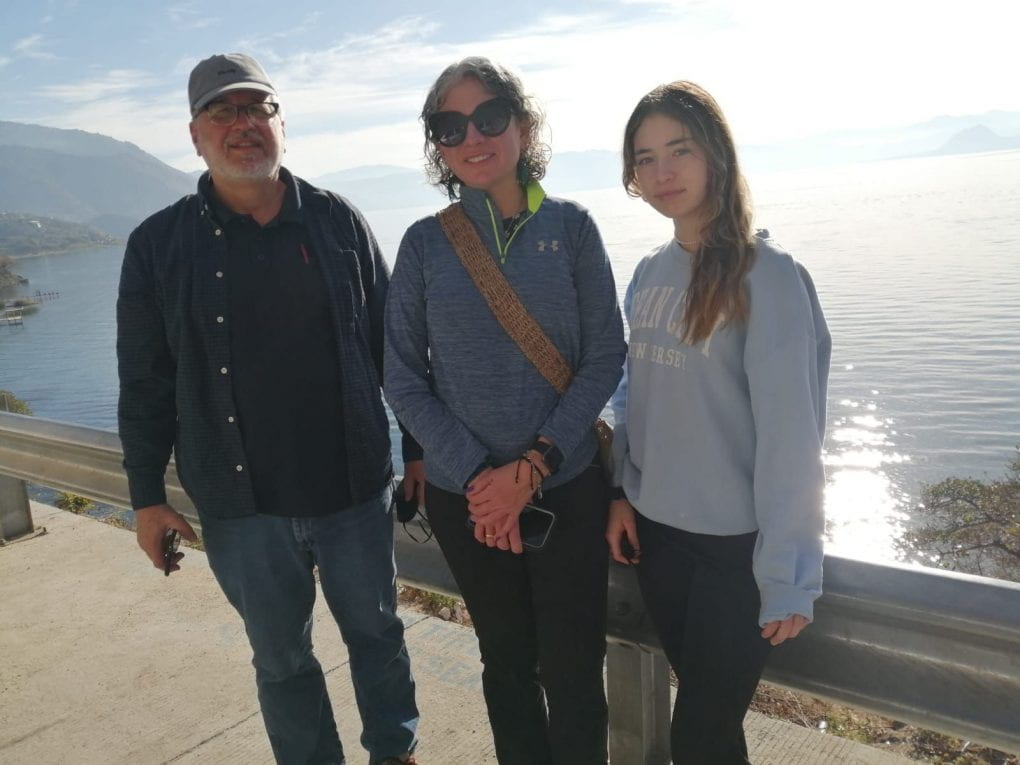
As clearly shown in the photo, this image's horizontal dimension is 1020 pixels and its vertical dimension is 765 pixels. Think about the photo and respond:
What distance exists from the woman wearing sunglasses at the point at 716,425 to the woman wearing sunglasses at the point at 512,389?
0.43 feet

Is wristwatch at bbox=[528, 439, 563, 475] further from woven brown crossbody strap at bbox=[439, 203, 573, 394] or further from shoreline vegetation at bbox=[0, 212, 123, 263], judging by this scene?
shoreline vegetation at bbox=[0, 212, 123, 263]

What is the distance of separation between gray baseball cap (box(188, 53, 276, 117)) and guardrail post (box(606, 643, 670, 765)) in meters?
1.71

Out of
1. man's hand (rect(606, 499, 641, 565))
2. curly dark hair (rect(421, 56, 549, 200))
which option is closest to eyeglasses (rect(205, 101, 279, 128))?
curly dark hair (rect(421, 56, 549, 200))

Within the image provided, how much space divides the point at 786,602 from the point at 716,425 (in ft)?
1.24

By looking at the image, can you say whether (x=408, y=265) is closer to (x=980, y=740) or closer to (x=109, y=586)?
(x=980, y=740)

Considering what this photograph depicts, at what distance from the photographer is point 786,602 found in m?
1.58

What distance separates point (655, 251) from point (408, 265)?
0.59 m

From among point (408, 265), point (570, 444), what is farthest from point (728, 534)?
point (408, 265)

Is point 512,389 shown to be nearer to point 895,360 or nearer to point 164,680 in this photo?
point 164,680

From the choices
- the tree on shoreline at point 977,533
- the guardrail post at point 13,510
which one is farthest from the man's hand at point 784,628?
the tree on shoreline at point 977,533

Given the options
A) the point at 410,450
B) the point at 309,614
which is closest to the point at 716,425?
the point at 410,450

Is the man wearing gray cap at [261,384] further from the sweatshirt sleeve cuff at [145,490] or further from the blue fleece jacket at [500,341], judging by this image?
the blue fleece jacket at [500,341]

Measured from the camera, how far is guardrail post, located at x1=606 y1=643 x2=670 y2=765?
2057 millimetres

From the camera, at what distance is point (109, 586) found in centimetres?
380
